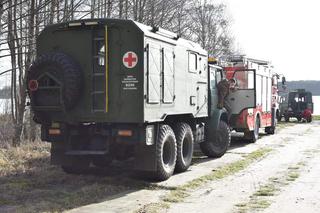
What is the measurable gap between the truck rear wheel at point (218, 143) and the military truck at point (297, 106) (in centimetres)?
2277

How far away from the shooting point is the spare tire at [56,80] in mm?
8930

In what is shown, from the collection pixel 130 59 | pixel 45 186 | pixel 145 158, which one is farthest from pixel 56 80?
pixel 145 158

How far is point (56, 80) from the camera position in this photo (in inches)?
354

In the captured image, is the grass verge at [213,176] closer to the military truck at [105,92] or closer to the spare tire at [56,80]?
the military truck at [105,92]

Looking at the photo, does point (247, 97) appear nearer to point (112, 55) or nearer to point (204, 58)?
point (204, 58)

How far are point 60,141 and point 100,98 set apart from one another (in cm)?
120

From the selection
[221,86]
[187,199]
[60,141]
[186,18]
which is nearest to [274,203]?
[187,199]

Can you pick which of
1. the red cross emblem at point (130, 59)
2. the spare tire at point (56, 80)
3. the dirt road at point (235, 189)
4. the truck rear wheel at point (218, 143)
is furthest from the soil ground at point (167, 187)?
the red cross emblem at point (130, 59)

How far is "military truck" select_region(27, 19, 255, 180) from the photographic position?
29.3 ft

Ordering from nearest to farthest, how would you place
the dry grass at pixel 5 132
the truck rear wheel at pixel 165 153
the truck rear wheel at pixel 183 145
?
the truck rear wheel at pixel 165 153 < the truck rear wheel at pixel 183 145 < the dry grass at pixel 5 132

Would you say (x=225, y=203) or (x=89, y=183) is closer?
(x=225, y=203)

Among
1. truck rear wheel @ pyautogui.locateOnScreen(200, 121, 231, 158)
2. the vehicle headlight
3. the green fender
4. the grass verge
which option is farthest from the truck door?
the vehicle headlight

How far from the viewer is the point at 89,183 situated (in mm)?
A: 9352

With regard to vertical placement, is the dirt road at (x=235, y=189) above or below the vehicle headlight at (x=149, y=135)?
below
